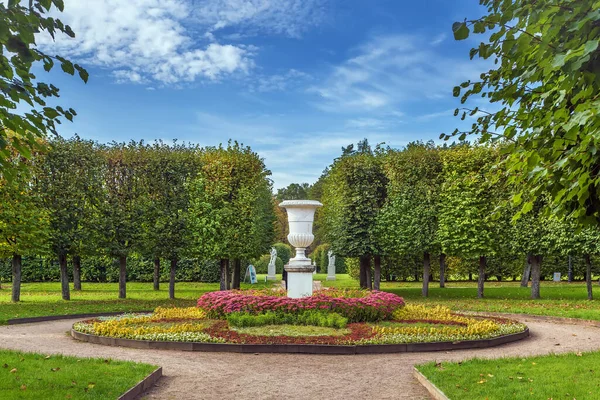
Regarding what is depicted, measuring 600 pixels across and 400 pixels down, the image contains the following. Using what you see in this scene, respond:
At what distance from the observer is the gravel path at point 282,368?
27.4 ft

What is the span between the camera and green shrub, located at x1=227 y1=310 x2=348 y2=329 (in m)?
14.4

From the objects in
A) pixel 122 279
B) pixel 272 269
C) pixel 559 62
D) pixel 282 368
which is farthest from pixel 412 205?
pixel 559 62

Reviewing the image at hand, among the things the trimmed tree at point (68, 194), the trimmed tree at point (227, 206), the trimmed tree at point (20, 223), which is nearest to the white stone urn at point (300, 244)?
the trimmed tree at point (227, 206)

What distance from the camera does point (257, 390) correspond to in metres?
8.47

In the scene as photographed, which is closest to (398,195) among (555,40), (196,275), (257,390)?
(196,275)

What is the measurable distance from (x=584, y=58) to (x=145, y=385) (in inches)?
295

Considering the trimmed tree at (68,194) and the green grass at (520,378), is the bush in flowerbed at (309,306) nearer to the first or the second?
the green grass at (520,378)

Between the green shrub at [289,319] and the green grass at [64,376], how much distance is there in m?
5.22

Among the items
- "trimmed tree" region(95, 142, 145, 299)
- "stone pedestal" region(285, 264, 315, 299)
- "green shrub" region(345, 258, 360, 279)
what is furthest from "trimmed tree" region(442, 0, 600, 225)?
"green shrub" region(345, 258, 360, 279)

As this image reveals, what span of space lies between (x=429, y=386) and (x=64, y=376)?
5.57m

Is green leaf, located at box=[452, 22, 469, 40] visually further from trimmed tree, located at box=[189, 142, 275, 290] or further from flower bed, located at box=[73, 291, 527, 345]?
trimmed tree, located at box=[189, 142, 275, 290]

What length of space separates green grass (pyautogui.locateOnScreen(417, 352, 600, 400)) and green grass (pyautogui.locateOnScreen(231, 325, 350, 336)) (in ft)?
13.9

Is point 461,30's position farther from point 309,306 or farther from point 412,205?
point 412,205

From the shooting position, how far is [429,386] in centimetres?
829
